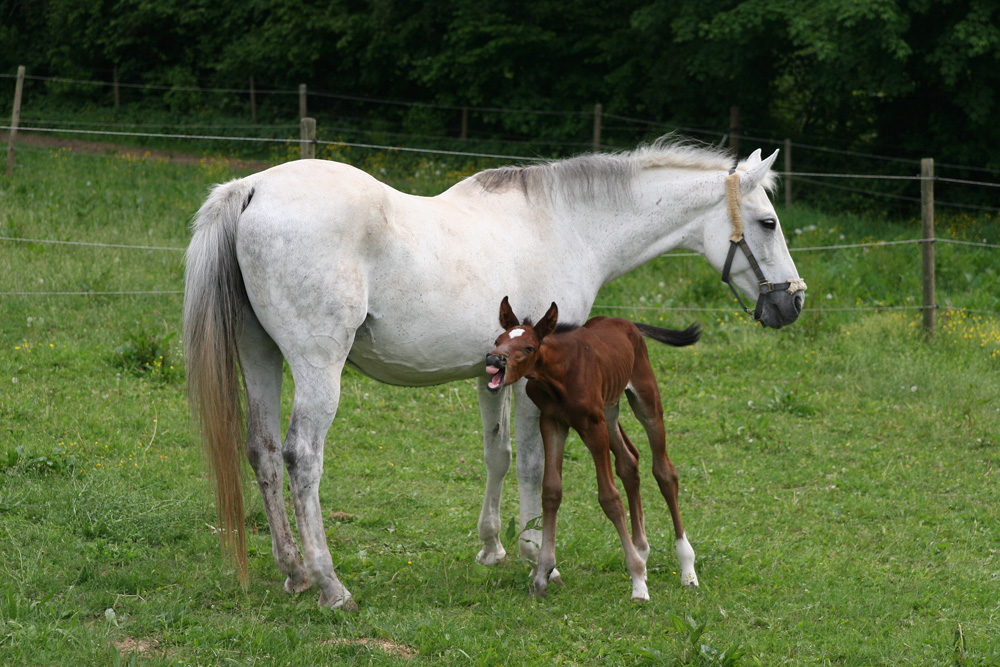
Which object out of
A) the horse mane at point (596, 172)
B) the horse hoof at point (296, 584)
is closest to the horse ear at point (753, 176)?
the horse mane at point (596, 172)

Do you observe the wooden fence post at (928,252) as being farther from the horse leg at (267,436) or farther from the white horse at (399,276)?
the horse leg at (267,436)

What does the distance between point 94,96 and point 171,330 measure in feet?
54.9

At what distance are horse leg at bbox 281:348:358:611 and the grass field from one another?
21 centimetres

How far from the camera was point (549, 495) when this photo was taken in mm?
4336

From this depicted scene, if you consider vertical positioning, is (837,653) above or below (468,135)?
below

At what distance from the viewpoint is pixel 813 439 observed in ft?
23.2

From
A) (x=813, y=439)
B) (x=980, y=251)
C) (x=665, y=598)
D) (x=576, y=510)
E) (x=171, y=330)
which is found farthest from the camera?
(x=980, y=251)

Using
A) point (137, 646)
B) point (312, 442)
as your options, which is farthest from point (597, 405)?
point (137, 646)

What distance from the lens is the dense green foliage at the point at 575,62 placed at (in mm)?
14039

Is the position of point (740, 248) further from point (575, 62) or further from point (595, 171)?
point (575, 62)

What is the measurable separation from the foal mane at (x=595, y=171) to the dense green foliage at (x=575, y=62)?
29.9 feet

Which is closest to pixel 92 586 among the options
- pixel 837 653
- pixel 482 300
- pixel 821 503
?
pixel 482 300

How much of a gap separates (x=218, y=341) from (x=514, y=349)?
4.28 ft

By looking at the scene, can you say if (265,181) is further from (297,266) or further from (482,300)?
(482,300)
